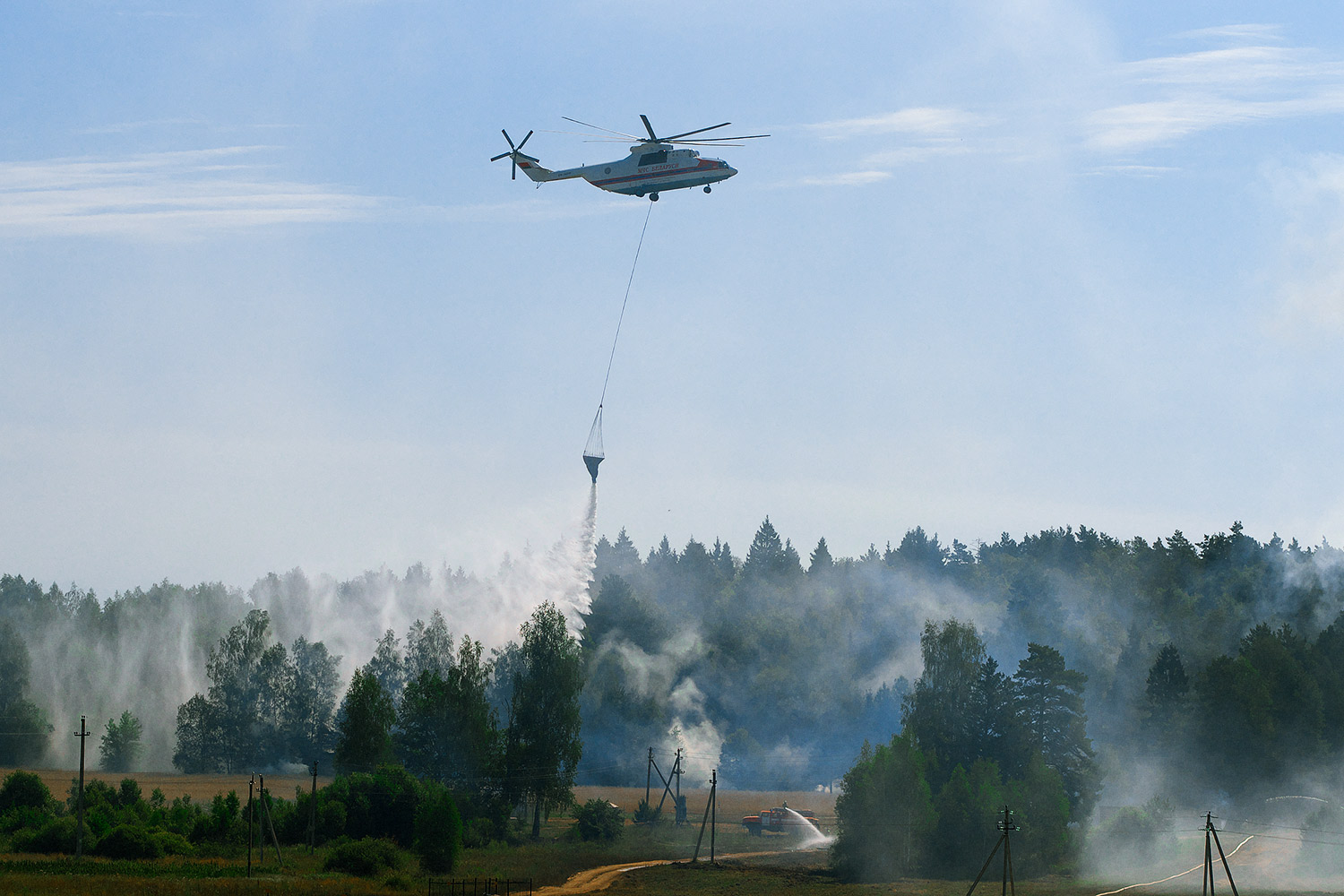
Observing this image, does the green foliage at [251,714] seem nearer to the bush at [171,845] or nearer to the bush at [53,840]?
the bush at [53,840]

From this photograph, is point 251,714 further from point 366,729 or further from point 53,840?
point 53,840

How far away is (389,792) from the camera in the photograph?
104 metres

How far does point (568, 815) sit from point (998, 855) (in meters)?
48.4

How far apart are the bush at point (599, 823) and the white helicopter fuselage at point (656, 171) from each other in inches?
2243

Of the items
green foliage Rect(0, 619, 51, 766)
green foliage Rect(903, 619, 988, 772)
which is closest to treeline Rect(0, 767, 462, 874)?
green foliage Rect(903, 619, 988, 772)

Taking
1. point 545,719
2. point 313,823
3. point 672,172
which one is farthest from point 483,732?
point 672,172

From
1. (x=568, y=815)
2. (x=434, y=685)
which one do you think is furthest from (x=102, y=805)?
(x=568, y=815)

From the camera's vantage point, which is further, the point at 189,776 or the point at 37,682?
the point at 37,682

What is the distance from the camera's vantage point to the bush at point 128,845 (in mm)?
91125

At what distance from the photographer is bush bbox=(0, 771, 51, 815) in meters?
106

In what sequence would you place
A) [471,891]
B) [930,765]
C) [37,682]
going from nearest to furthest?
[471,891], [930,765], [37,682]

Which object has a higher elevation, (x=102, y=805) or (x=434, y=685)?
(x=434, y=685)

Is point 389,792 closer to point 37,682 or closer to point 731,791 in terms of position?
point 731,791

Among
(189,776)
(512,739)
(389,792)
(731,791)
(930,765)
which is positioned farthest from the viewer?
(731,791)
